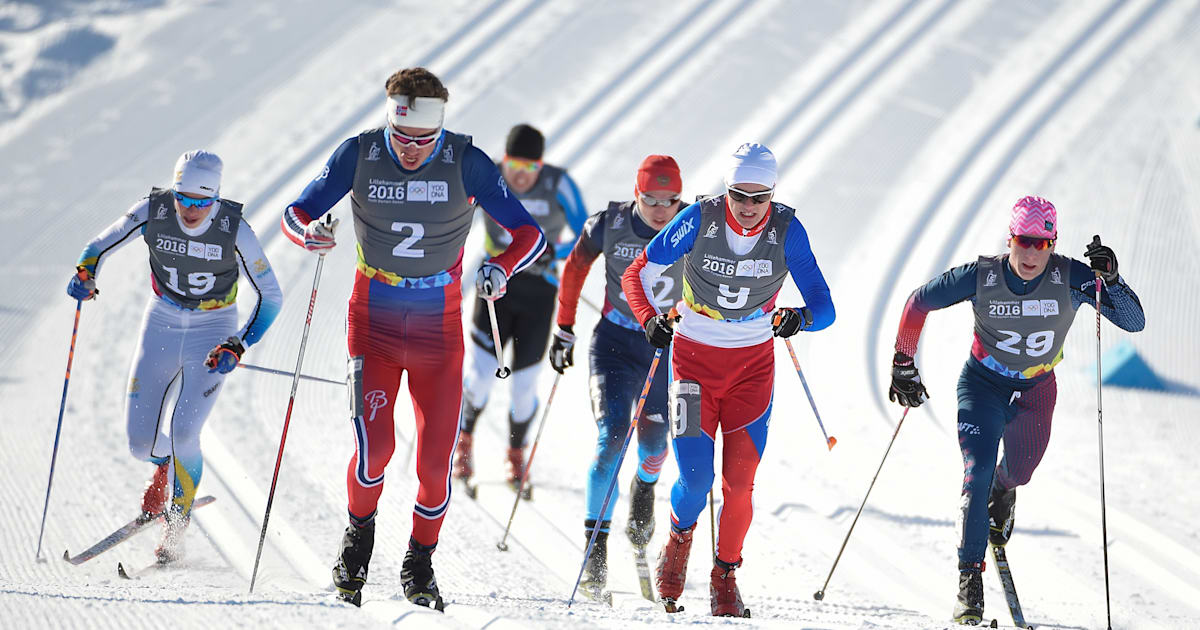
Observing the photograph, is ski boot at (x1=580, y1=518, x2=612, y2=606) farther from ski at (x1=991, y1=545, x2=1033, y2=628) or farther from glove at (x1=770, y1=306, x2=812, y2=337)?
ski at (x1=991, y1=545, x2=1033, y2=628)

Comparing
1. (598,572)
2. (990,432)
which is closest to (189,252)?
(598,572)

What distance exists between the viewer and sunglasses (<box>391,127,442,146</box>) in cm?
450

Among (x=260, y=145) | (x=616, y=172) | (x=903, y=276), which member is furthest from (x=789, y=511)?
(x=260, y=145)

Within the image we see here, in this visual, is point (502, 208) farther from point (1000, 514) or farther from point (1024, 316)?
point (1000, 514)

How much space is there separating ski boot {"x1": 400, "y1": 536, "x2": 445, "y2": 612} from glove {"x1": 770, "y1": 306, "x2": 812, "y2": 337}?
5.88 feet

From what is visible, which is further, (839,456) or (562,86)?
(562,86)

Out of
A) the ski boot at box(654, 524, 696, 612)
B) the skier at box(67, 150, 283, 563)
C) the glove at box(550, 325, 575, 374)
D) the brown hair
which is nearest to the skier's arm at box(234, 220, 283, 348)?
the skier at box(67, 150, 283, 563)

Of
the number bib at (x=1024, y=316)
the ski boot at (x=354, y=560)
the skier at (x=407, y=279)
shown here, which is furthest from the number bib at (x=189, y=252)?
the number bib at (x=1024, y=316)

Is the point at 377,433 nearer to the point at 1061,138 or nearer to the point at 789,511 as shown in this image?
the point at 789,511

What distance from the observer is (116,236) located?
17.4 ft

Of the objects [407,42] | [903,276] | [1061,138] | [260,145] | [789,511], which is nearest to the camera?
[789,511]

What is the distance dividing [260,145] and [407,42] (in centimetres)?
295

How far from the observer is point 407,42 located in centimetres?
1393

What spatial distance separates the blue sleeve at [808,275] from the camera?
464 cm
